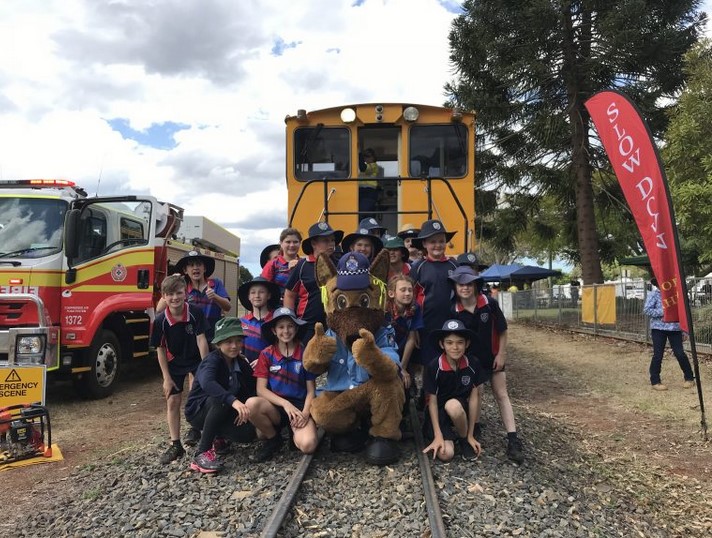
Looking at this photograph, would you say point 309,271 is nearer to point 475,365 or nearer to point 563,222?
→ point 475,365

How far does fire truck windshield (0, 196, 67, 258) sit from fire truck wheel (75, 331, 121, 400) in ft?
4.63

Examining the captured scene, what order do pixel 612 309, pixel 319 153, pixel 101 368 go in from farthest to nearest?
1. pixel 612 309
2. pixel 319 153
3. pixel 101 368

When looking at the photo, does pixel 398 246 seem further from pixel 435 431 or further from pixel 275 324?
pixel 435 431

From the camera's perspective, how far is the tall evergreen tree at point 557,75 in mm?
15078

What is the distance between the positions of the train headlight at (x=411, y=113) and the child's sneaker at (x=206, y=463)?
16.9 ft

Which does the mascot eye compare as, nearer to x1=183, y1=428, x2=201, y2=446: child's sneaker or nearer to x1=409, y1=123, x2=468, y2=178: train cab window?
x1=183, y1=428, x2=201, y2=446: child's sneaker

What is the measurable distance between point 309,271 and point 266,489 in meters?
2.03

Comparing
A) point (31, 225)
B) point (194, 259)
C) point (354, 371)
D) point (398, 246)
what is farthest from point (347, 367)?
point (31, 225)

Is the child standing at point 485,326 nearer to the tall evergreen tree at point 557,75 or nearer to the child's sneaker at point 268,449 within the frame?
the child's sneaker at point 268,449

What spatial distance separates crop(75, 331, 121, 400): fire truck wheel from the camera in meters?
7.65

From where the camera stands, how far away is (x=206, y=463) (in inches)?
164

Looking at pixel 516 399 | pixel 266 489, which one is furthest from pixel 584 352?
pixel 266 489

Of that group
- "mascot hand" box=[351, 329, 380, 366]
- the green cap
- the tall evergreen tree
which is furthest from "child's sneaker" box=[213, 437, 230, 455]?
the tall evergreen tree

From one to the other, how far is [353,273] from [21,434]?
379 cm
